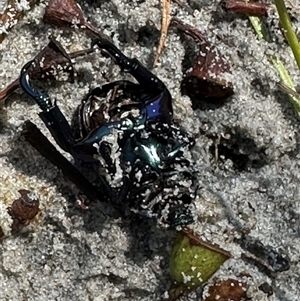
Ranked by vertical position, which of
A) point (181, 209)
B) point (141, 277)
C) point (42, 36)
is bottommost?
point (141, 277)

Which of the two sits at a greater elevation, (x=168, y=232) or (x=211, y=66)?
(x=211, y=66)

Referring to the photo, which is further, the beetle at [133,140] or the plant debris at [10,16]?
the plant debris at [10,16]

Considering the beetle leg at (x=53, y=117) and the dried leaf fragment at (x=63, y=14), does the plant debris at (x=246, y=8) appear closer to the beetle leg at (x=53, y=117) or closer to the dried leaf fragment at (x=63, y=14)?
the dried leaf fragment at (x=63, y=14)

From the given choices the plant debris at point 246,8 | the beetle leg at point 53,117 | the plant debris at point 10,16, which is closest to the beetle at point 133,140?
the beetle leg at point 53,117

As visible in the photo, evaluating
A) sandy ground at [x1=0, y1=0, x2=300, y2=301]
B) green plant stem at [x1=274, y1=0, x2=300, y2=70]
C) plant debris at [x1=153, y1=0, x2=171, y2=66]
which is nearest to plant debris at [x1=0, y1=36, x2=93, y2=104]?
sandy ground at [x1=0, y1=0, x2=300, y2=301]

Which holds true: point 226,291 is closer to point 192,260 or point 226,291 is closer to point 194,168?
point 192,260

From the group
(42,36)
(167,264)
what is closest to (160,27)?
(42,36)

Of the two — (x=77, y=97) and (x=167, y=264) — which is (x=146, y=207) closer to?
(x=167, y=264)
